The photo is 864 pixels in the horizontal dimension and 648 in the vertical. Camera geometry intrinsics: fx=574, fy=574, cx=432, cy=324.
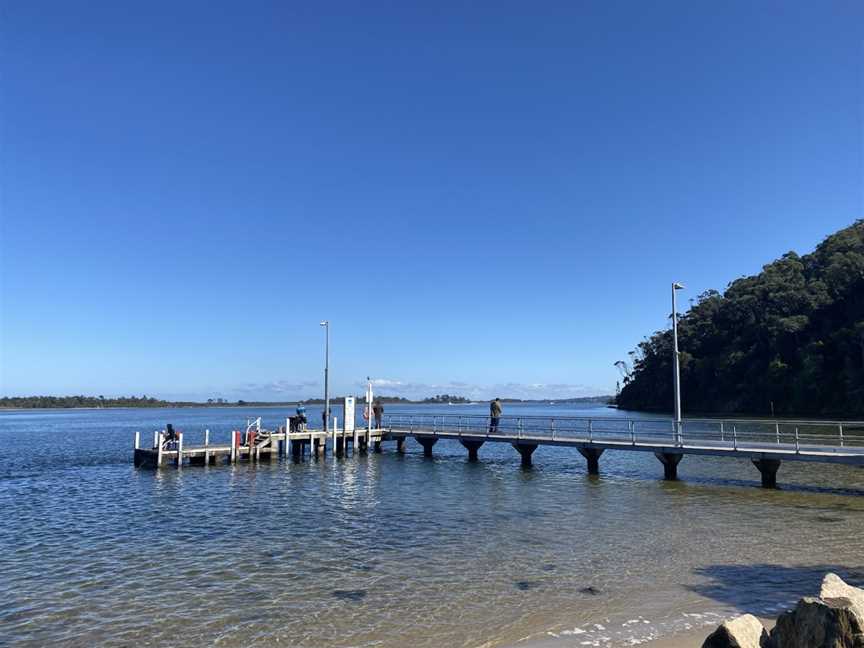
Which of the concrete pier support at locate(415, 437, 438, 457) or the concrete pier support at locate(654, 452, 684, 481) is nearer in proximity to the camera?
the concrete pier support at locate(654, 452, 684, 481)

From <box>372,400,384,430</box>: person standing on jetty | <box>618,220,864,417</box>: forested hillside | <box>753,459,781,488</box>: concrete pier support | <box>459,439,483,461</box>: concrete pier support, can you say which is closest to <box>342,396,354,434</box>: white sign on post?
<box>372,400,384,430</box>: person standing on jetty

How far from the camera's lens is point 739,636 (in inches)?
257

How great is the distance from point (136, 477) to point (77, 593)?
60.2ft

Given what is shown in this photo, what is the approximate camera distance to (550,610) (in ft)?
32.2

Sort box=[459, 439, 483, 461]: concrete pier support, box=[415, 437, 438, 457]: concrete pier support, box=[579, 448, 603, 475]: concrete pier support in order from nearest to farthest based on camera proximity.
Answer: box=[579, 448, 603, 475]: concrete pier support, box=[459, 439, 483, 461]: concrete pier support, box=[415, 437, 438, 457]: concrete pier support

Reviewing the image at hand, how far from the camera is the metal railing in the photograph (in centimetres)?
2209

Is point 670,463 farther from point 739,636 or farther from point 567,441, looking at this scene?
point 739,636

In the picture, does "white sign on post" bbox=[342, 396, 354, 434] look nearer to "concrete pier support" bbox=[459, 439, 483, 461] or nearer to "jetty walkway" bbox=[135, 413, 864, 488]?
"jetty walkway" bbox=[135, 413, 864, 488]

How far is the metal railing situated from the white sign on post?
10.9 ft

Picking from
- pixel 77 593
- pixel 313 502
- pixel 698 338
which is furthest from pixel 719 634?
pixel 698 338

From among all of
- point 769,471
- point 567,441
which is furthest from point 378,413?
point 769,471

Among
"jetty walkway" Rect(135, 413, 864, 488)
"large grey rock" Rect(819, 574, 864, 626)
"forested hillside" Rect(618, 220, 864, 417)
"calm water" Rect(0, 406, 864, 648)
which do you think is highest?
"forested hillside" Rect(618, 220, 864, 417)

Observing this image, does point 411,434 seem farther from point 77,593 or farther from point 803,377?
point 803,377

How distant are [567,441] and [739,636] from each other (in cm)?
2213
